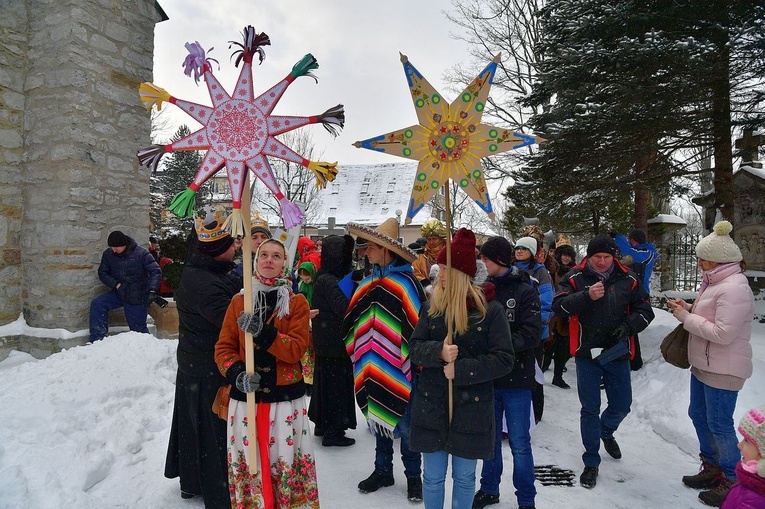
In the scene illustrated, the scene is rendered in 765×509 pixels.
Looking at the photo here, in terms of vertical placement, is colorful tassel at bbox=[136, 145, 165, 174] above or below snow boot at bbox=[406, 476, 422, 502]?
above

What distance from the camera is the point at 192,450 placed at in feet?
11.7

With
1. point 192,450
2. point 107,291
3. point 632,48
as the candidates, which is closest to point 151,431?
point 192,450

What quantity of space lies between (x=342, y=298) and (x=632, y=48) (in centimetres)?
635

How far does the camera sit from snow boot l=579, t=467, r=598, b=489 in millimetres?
4164

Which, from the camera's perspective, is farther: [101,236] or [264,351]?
[101,236]

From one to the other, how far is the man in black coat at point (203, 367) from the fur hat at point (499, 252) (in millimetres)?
1987

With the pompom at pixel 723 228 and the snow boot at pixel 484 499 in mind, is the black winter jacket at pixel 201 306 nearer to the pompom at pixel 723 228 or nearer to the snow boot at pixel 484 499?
the snow boot at pixel 484 499

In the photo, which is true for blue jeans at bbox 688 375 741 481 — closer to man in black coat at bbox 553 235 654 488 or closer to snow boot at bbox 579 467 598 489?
man in black coat at bbox 553 235 654 488

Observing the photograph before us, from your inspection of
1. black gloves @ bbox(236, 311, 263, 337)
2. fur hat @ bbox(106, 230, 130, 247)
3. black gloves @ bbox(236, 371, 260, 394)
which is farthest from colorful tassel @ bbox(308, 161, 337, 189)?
fur hat @ bbox(106, 230, 130, 247)

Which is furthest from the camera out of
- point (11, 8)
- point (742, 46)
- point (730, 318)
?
point (742, 46)

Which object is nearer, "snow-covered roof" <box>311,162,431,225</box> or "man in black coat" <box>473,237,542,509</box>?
"man in black coat" <box>473,237,542,509</box>

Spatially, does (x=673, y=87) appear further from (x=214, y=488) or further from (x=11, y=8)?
(x=11, y=8)

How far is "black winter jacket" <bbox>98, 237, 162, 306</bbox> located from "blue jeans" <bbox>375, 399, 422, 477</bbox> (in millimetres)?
4673

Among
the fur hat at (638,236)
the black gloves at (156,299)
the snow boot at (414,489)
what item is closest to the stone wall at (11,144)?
the black gloves at (156,299)
